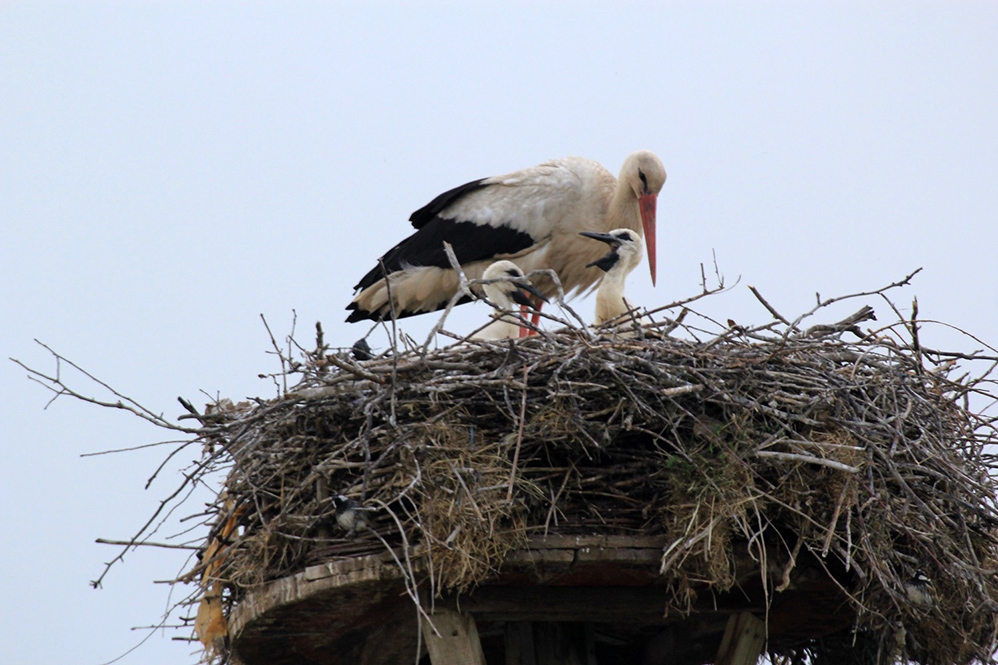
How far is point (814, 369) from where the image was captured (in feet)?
14.9

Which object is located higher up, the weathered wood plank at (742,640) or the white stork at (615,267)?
the white stork at (615,267)

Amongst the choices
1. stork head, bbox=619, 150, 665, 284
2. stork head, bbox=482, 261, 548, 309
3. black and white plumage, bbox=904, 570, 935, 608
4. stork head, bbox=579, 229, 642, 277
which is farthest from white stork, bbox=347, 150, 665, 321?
Result: black and white plumage, bbox=904, 570, 935, 608

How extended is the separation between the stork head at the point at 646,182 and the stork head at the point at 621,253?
0.54 m

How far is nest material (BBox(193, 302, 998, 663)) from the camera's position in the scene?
4109 mm

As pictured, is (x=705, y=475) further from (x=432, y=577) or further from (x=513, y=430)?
(x=432, y=577)

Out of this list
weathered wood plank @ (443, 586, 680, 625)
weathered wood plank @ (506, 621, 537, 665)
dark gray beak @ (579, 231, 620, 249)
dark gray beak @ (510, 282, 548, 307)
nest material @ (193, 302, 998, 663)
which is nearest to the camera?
nest material @ (193, 302, 998, 663)

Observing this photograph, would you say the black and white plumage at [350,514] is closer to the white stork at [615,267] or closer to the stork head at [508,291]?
the white stork at [615,267]

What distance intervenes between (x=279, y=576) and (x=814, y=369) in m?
1.94

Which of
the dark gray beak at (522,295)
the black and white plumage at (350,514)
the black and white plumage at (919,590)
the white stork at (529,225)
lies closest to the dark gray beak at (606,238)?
the white stork at (529,225)

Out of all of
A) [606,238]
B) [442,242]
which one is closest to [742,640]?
[606,238]

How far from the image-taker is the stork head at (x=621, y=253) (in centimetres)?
638

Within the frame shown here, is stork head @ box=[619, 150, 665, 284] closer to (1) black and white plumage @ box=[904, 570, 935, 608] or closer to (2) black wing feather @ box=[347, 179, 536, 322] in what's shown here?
(2) black wing feather @ box=[347, 179, 536, 322]

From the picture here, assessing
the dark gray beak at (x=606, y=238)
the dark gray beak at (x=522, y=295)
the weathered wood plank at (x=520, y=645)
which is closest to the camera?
the weathered wood plank at (x=520, y=645)

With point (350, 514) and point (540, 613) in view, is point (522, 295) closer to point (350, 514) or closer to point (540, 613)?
point (540, 613)
